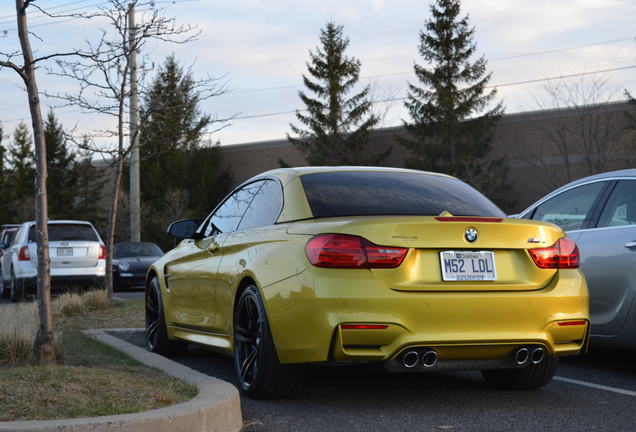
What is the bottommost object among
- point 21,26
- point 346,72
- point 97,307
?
point 97,307

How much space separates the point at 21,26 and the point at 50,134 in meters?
52.4

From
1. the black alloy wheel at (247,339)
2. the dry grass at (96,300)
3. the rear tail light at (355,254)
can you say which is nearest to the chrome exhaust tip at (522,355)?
the rear tail light at (355,254)

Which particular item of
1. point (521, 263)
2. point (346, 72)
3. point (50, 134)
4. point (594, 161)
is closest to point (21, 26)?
point (521, 263)

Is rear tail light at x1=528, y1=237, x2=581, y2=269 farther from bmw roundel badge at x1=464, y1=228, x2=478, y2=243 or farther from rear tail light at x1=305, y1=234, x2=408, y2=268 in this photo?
rear tail light at x1=305, y1=234, x2=408, y2=268

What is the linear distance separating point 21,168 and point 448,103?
3363 centimetres

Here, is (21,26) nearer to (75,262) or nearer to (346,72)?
(75,262)

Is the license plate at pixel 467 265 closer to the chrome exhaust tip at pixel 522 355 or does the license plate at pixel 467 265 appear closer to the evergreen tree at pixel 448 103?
the chrome exhaust tip at pixel 522 355

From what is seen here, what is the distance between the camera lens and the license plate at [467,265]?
551 centimetres

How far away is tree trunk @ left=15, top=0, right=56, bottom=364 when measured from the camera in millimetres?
6785

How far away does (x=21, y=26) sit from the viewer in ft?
22.5

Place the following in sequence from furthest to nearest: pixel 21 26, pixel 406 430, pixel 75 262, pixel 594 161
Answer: pixel 594 161 < pixel 75 262 < pixel 21 26 < pixel 406 430

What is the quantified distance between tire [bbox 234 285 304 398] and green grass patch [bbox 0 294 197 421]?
0.51m

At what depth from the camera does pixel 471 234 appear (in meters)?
5.59

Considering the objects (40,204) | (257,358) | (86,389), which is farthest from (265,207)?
(86,389)
